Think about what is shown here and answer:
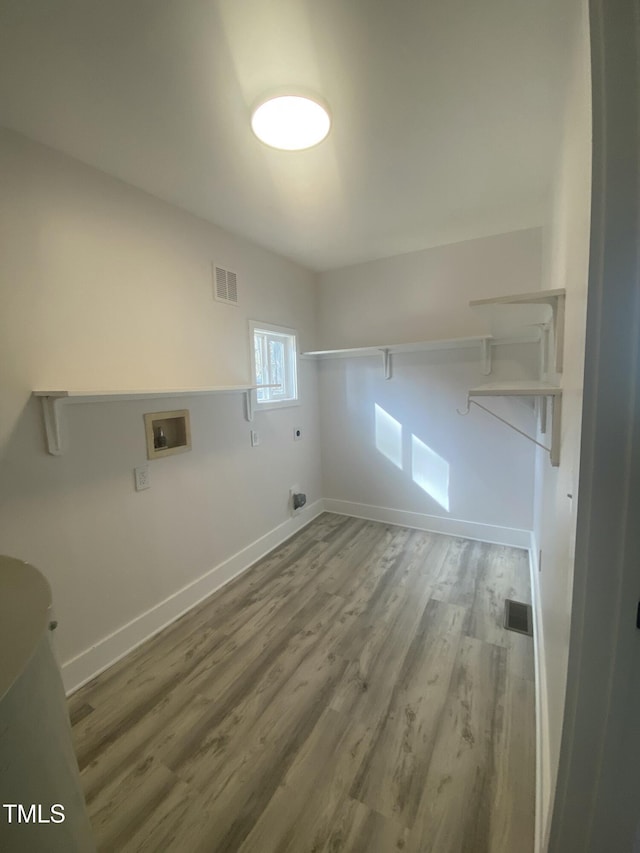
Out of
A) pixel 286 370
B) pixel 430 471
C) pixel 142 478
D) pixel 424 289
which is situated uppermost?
pixel 424 289

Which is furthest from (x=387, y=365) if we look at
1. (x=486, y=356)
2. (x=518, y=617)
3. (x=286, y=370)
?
(x=518, y=617)

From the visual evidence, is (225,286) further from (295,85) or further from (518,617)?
(518,617)

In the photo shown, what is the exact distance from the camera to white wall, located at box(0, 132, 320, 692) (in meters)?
1.48

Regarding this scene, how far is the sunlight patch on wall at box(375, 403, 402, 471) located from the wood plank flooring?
4.14 ft

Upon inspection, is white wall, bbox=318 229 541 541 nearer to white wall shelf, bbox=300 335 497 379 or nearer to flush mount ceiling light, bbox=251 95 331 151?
white wall shelf, bbox=300 335 497 379

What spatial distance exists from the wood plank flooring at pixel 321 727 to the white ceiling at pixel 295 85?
252 cm

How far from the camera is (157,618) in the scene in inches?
80.4

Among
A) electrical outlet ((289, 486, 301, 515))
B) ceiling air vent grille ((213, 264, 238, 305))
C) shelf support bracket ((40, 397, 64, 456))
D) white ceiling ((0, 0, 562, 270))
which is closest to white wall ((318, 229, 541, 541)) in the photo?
electrical outlet ((289, 486, 301, 515))

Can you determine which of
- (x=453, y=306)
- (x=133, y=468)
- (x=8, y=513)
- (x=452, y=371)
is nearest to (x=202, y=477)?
(x=133, y=468)

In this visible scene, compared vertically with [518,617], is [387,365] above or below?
above

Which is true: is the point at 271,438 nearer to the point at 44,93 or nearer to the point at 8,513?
the point at 8,513

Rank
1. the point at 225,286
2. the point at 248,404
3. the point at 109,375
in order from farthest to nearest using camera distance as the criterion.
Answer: the point at 248,404, the point at 225,286, the point at 109,375

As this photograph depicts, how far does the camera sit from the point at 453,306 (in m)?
2.91

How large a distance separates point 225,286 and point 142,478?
56.9 inches
